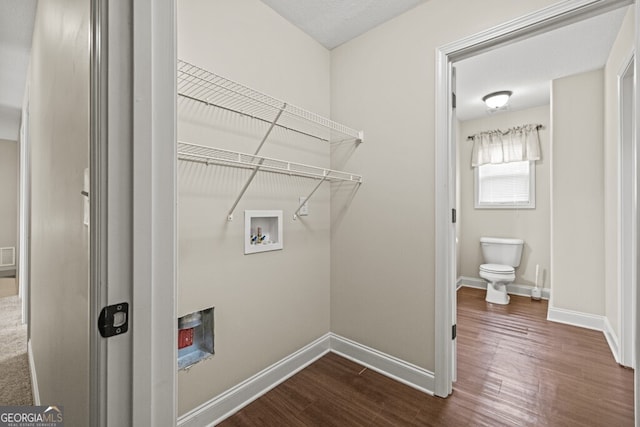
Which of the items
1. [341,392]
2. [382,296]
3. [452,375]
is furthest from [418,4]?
[341,392]

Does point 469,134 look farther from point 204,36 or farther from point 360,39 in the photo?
point 204,36

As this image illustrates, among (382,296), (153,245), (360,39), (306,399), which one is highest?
(360,39)

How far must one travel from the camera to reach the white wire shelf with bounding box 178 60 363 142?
1.43m

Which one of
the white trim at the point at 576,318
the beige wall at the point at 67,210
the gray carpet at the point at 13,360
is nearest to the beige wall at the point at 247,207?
the beige wall at the point at 67,210

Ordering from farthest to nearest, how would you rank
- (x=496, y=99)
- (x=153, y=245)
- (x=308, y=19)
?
1. (x=496, y=99)
2. (x=308, y=19)
3. (x=153, y=245)

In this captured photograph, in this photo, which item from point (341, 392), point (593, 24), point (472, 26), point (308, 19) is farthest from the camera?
point (593, 24)

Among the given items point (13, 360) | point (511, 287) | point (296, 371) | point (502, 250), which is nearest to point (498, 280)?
point (502, 250)

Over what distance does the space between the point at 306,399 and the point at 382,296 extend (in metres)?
0.81

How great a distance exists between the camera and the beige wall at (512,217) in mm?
3709

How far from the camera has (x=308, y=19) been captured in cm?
197

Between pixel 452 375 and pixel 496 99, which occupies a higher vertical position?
pixel 496 99

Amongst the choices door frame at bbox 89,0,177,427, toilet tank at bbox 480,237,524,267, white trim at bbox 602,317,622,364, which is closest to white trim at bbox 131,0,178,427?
door frame at bbox 89,0,177,427

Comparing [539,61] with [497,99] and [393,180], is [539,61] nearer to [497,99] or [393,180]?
[497,99]

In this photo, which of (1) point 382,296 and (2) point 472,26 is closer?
(2) point 472,26
